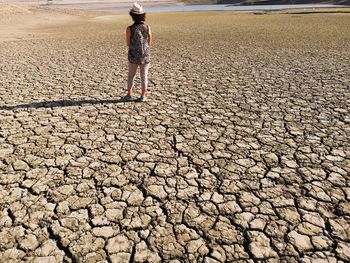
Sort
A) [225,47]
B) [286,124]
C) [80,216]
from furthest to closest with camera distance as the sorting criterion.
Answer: [225,47]
[286,124]
[80,216]

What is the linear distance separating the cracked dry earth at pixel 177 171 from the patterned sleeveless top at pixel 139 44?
37.9 inches

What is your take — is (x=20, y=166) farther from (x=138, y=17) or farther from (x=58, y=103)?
(x=138, y=17)

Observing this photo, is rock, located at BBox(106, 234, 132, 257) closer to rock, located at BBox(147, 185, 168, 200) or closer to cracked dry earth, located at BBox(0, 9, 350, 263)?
cracked dry earth, located at BBox(0, 9, 350, 263)

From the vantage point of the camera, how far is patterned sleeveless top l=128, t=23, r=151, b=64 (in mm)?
5367

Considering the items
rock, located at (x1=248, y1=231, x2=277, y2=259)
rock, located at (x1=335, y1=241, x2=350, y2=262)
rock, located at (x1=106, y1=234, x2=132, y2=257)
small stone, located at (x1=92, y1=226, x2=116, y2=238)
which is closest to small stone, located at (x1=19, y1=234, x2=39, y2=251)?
small stone, located at (x1=92, y1=226, x2=116, y2=238)

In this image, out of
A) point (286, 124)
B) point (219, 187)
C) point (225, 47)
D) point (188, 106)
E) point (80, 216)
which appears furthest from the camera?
point (225, 47)

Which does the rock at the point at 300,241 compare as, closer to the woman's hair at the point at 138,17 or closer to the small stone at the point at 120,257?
the small stone at the point at 120,257

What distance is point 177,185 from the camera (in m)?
3.51

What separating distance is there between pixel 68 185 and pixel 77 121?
202cm

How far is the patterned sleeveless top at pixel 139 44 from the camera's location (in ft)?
17.6

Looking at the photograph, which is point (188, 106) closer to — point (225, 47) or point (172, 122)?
point (172, 122)

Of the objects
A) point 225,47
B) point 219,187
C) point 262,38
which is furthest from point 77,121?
point 262,38

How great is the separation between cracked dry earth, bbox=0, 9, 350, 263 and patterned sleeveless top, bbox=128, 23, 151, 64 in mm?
962

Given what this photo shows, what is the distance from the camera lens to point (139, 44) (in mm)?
5473
